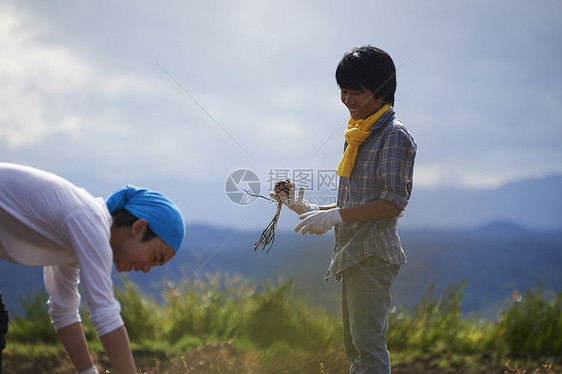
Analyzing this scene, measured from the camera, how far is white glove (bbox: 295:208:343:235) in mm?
2150

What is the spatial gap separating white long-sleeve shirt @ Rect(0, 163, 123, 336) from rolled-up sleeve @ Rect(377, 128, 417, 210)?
41.2 inches

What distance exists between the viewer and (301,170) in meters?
3.02

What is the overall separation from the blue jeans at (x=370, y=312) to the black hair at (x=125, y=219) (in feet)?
2.94

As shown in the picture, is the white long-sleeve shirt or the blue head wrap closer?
the white long-sleeve shirt

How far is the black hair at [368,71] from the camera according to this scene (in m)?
2.22

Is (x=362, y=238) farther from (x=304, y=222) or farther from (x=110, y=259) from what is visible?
(x=110, y=259)

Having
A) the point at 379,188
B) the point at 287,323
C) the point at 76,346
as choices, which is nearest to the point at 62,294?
the point at 76,346

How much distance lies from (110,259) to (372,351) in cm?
112

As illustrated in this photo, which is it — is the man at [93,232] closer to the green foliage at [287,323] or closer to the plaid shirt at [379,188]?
the plaid shirt at [379,188]

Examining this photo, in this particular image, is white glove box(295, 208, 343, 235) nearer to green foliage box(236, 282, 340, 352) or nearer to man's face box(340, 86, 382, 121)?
man's face box(340, 86, 382, 121)

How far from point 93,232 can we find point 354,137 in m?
1.18

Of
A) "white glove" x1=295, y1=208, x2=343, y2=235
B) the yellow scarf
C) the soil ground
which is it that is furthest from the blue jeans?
the soil ground

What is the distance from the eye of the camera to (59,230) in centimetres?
151

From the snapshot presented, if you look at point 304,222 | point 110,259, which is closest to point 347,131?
point 304,222
